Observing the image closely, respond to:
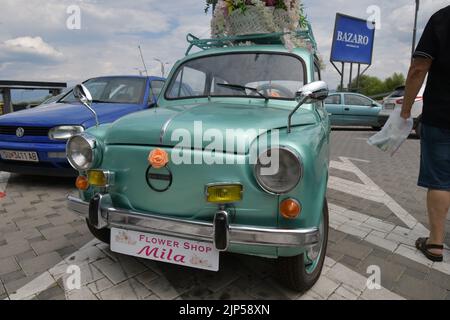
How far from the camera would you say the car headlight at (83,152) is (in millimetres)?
2088

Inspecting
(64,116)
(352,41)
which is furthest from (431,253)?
(352,41)

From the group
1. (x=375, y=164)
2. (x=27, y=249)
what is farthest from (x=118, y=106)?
(x=375, y=164)

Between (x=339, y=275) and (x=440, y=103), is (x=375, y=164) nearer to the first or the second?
(x=440, y=103)

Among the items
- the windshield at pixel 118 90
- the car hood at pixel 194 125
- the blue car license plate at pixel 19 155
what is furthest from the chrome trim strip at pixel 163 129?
the windshield at pixel 118 90

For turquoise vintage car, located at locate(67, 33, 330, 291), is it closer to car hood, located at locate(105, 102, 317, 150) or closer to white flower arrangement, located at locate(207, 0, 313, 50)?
car hood, located at locate(105, 102, 317, 150)

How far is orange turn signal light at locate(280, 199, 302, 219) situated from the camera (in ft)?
5.62

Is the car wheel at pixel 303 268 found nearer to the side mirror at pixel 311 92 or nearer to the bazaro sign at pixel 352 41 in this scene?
the side mirror at pixel 311 92

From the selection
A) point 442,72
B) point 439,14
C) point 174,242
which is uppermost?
point 439,14

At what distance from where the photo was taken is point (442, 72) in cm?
248

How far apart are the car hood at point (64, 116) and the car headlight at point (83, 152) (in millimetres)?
2081

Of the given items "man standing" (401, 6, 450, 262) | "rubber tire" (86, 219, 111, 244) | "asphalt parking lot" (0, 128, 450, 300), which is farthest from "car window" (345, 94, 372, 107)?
"rubber tire" (86, 219, 111, 244)

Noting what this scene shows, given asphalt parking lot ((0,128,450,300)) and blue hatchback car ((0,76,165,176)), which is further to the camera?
blue hatchback car ((0,76,165,176))

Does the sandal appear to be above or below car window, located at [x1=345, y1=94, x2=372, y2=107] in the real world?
below
